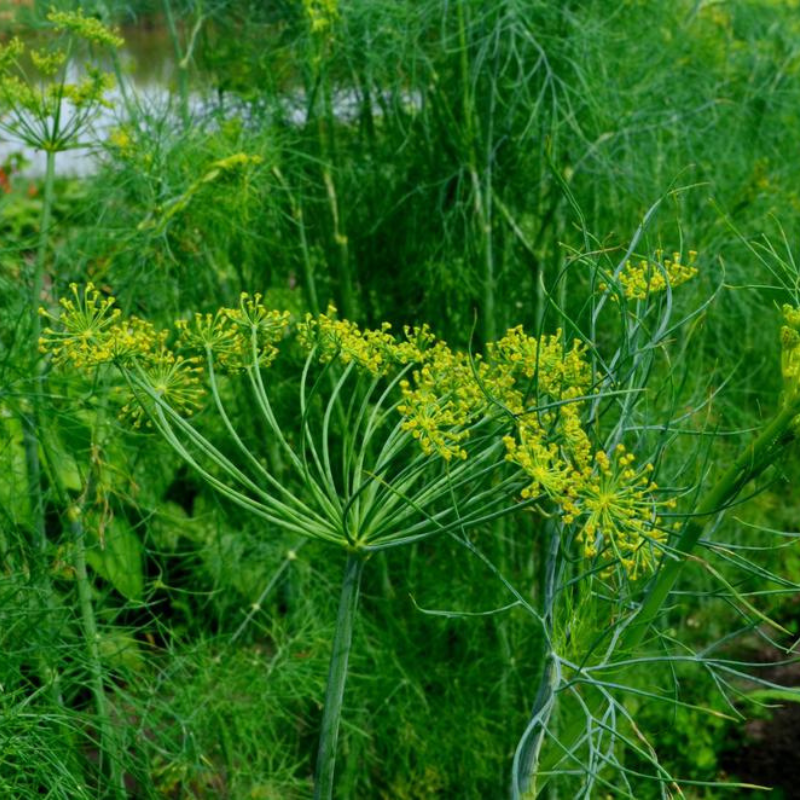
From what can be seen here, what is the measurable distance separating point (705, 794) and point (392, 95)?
2207 mm

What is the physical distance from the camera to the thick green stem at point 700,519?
1.23m

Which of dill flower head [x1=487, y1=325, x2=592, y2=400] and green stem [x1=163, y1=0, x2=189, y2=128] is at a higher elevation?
green stem [x1=163, y1=0, x2=189, y2=128]

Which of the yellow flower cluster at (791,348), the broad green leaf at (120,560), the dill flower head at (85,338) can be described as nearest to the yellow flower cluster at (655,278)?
the yellow flower cluster at (791,348)

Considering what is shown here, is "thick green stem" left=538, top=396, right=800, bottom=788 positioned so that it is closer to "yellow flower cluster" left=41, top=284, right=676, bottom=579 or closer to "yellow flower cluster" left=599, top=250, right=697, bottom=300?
"yellow flower cluster" left=41, top=284, right=676, bottom=579

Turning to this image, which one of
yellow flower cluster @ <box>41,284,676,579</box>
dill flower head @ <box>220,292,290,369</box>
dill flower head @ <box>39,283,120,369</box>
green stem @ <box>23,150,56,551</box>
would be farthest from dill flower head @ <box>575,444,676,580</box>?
green stem @ <box>23,150,56,551</box>

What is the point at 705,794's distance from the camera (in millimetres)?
3494

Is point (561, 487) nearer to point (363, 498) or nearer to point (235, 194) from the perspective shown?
point (363, 498)

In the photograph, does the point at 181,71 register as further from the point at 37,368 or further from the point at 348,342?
the point at 348,342

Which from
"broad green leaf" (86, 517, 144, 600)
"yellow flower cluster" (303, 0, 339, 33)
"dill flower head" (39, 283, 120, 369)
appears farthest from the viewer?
"broad green leaf" (86, 517, 144, 600)

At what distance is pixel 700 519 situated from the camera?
4.37ft

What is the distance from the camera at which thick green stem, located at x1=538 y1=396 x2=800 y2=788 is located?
4.05 ft

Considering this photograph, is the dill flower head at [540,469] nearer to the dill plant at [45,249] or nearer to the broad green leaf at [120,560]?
the dill plant at [45,249]

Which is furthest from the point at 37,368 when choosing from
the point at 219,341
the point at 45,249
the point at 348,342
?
the point at 348,342

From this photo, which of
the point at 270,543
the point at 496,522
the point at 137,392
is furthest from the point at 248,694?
the point at 137,392
